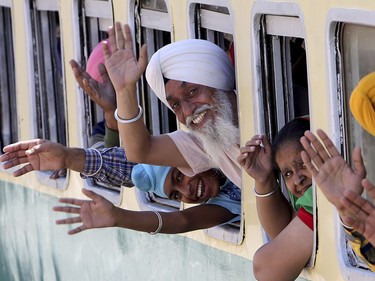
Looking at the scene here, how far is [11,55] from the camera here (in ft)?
28.3

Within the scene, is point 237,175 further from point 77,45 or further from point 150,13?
point 77,45

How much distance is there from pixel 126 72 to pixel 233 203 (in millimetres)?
748

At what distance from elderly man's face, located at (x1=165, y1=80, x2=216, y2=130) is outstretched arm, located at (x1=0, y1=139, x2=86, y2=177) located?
0.71m

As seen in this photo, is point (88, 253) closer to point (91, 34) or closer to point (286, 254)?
point (91, 34)

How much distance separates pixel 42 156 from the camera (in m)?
5.95

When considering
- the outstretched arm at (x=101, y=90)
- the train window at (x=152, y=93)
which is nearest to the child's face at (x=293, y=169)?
the train window at (x=152, y=93)

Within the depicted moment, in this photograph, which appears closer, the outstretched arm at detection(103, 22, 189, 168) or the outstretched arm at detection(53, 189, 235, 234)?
the outstretched arm at detection(103, 22, 189, 168)

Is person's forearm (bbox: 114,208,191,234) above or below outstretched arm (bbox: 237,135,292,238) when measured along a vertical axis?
below

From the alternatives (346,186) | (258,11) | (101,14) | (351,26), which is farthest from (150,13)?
(346,186)

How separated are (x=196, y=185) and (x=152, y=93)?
2.71 feet

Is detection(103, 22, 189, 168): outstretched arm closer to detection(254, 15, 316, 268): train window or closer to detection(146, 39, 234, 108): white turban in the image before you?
detection(146, 39, 234, 108): white turban

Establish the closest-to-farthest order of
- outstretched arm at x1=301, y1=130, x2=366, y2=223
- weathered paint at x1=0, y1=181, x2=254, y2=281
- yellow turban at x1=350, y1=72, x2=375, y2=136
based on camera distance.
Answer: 1. outstretched arm at x1=301, y1=130, x2=366, y2=223
2. yellow turban at x1=350, y1=72, x2=375, y2=136
3. weathered paint at x1=0, y1=181, x2=254, y2=281

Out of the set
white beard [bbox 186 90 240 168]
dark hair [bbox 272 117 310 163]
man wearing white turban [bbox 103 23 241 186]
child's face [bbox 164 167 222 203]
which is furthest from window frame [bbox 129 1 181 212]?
dark hair [bbox 272 117 310 163]

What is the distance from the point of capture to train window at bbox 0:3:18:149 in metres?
8.69
